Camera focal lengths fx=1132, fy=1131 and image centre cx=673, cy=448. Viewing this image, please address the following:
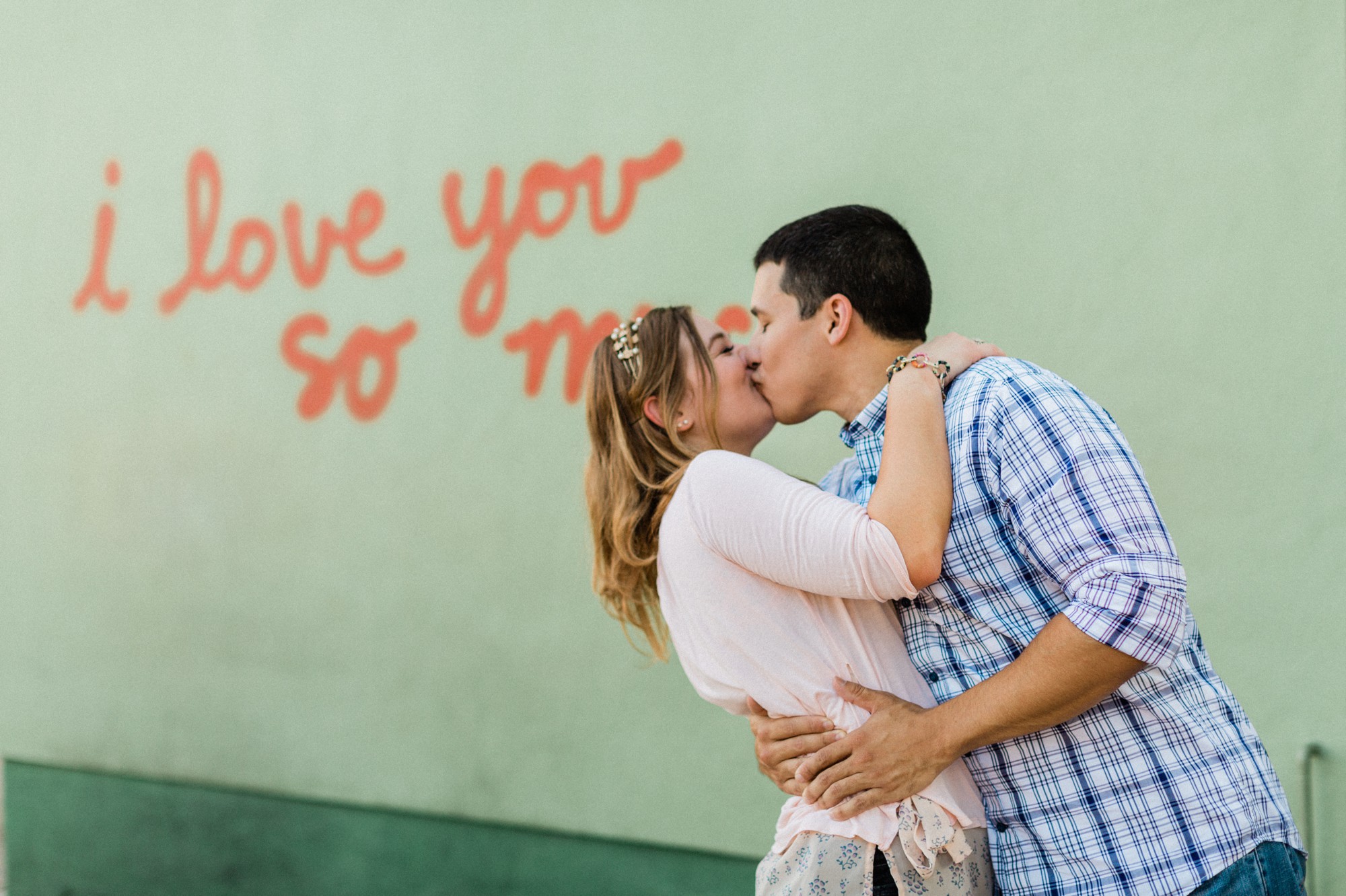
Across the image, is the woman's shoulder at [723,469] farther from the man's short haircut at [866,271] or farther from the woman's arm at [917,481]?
the man's short haircut at [866,271]

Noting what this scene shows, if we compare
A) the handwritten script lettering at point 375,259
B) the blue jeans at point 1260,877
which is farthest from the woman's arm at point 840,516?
the handwritten script lettering at point 375,259

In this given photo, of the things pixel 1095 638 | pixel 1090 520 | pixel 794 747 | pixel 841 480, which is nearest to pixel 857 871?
pixel 794 747

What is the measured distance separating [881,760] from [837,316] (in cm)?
77

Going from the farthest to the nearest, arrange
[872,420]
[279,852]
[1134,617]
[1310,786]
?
1. [279,852]
2. [1310,786]
3. [872,420]
4. [1134,617]

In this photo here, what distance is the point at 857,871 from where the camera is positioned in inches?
63.0

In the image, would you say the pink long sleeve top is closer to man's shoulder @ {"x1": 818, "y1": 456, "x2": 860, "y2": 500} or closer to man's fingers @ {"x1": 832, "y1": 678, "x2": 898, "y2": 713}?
man's fingers @ {"x1": 832, "y1": 678, "x2": 898, "y2": 713}

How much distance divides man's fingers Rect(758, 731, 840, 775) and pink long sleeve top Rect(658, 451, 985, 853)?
3cm

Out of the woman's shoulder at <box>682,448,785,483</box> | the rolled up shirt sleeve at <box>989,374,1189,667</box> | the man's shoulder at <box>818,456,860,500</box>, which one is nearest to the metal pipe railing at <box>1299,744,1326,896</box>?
the man's shoulder at <box>818,456,860,500</box>

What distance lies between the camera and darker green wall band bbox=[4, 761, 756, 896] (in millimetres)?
3428

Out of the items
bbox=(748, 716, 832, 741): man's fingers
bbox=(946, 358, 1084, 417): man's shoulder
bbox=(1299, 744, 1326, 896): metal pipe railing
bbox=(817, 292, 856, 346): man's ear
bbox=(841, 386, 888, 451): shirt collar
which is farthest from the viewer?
bbox=(1299, 744, 1326, 896): metal pipe railing

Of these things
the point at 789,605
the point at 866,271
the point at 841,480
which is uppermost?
the point at 866,271

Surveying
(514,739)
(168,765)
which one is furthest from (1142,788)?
(168,765)

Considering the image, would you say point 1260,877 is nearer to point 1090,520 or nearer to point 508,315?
point 1090,520

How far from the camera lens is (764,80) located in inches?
127
